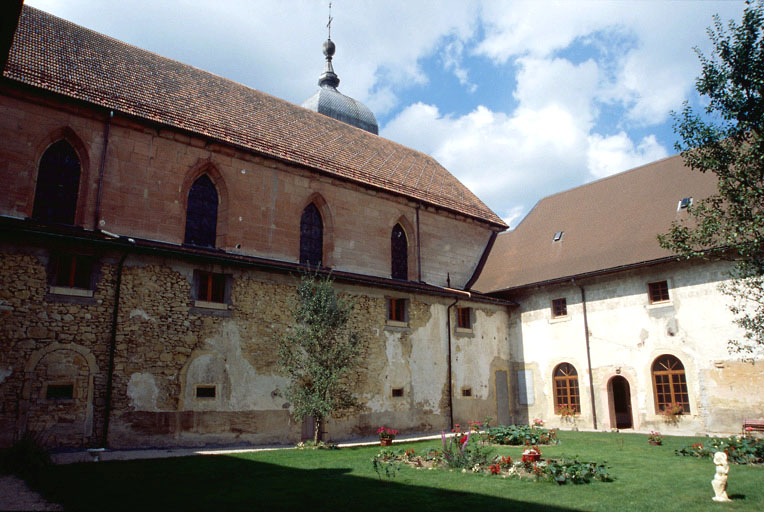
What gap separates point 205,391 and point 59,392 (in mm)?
3196

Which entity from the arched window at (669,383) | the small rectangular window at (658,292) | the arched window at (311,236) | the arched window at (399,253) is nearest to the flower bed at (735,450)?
the arched window at (669,383)

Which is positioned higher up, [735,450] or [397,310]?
[397,310]

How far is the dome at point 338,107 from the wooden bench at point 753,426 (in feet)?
80.0

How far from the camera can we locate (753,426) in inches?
592

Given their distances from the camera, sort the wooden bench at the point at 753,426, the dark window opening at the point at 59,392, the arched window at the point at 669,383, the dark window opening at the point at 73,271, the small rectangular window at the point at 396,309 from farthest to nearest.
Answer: the small rectangular window at the point at 396,309, the arched window at the point at 669,383, the wooden bench at the point at 753,426, the dark window opening at the point at 73,271, the dark window opening at the point at 59,392

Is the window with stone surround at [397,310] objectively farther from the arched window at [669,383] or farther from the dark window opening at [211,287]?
the arched window at [669,383]

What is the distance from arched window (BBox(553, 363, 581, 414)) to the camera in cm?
1981

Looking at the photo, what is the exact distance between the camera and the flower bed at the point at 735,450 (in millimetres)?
10352

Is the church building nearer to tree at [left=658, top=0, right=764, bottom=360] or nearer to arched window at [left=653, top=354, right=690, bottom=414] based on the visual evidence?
arched window at [left=653, top=354, right=690, bottom=414]

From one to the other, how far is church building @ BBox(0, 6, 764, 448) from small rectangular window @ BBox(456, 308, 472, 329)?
0.08m

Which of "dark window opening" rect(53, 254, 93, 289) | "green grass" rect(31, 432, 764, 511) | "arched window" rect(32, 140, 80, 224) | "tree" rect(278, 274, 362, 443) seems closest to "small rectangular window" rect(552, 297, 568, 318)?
"tree" rect(278, 274, 362, 443)

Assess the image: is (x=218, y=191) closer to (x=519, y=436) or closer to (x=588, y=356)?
(x=519, y=436)

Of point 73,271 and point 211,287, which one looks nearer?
point 73,271

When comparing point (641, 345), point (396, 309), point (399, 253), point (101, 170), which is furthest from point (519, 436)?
point (101, 170)
